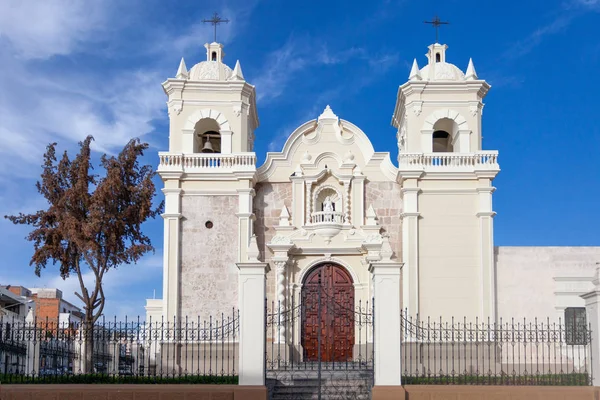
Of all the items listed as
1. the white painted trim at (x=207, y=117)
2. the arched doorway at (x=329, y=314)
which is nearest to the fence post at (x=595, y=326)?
the arched doorway at (x=329, y=314)

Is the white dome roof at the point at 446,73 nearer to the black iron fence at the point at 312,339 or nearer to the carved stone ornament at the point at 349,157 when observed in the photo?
the carved stone ornament at the point at 349,157

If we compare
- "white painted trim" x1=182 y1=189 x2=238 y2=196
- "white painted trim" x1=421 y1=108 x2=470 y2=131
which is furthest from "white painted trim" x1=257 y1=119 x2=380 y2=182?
"white painted trim" x1=421 y1=108 x2=470 y2=131

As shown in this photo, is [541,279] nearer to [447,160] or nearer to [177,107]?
[447,160]

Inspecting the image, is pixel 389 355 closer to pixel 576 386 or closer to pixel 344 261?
pixel 576 386

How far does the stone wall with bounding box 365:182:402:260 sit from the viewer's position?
82.2ft

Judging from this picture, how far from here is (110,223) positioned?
79.9 ft

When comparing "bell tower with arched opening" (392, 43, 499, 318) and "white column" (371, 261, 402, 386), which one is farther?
"bell tower with arched opening" (392, 43, 499, 318)

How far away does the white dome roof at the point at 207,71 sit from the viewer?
85.3ft

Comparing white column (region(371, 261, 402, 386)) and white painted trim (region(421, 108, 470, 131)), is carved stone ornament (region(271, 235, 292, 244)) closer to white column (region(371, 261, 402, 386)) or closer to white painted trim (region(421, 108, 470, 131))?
white painted trim (region(421, 108, 470, 131))

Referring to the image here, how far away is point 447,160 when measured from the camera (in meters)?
25.1

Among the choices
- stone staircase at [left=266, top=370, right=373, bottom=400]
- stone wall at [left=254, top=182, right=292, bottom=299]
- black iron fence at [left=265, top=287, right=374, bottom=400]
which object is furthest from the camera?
stone wall at [left=254, top=182, right=292, bottom=299]

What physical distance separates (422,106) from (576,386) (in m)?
11.4

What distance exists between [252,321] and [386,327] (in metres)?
2.63

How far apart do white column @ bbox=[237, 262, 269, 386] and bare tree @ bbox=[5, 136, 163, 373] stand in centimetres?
874
